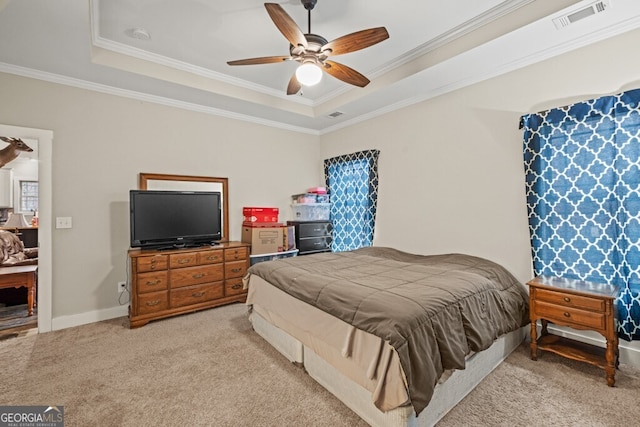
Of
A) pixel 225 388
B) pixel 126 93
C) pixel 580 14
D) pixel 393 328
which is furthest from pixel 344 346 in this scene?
pixel 126 93

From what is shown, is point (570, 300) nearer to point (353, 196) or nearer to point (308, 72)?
point (308, 72)

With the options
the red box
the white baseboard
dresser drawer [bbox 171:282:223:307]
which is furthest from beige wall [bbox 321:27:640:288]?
the white baseboard

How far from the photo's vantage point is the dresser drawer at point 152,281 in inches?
123

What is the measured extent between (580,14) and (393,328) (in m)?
2.69

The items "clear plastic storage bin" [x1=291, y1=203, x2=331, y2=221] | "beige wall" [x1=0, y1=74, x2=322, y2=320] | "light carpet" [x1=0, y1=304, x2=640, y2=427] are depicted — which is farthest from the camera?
"clear plastic storage bin" [x1=291, y1=203, x2=331, y2=221]

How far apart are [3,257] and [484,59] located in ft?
20.8

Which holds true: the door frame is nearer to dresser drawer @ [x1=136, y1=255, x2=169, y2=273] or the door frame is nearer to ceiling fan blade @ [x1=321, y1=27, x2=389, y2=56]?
dresser drawer @ [x1=136, y1=255, x2=169, y2=273]

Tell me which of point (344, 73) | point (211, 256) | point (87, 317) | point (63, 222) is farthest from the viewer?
point (211, 256)

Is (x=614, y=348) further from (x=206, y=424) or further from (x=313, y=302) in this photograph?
(x=206, y=424)

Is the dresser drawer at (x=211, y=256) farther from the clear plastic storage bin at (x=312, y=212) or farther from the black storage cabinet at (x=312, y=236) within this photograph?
the clear plastic storage bin at (x=312, y=212)

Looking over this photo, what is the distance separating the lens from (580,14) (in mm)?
2141

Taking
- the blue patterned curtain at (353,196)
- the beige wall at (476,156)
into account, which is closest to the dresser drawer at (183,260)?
the blue patterned curtain at (353,196)

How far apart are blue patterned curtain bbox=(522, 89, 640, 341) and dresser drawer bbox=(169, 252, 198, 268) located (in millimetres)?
3624

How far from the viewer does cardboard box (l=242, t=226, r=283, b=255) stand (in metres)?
4.05
